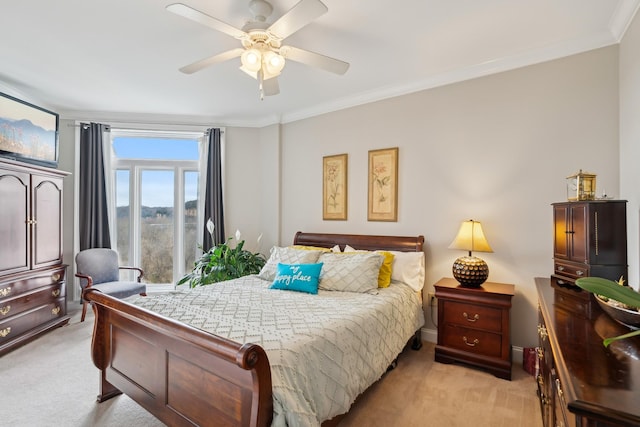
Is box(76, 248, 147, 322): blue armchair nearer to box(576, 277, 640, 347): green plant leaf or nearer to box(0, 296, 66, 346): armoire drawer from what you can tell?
box(0, 296, 66, 346): armoire drawer

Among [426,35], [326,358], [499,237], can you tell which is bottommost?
[326,358]

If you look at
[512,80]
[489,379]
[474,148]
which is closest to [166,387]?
[489,379]

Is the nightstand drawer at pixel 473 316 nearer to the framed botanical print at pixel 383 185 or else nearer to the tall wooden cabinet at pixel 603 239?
the tall wooden cabinet at pixel 603 239

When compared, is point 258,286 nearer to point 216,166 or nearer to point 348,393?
point 348,393

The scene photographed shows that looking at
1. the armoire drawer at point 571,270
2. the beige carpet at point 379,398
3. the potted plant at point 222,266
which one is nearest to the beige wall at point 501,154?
the armoire drawer at point 571,270

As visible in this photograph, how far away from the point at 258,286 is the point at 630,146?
307cm

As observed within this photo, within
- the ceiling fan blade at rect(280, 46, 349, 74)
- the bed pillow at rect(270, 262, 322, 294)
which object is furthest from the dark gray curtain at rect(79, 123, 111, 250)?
the ceiling fan blade at rect(280, 46, 349, 74)

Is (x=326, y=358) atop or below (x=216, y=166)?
below

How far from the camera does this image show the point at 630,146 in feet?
7.32

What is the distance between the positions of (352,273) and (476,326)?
1133 millimetres

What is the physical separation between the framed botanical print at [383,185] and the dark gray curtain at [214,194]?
2.24 meters

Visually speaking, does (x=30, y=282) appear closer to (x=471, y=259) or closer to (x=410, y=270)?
(x=410, y=270)

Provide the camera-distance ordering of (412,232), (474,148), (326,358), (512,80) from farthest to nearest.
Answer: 1. (412,232)
2. (474,148)
3. (512,80)
4. (326,358)

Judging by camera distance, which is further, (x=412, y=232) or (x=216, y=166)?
(x=216, y=166)
